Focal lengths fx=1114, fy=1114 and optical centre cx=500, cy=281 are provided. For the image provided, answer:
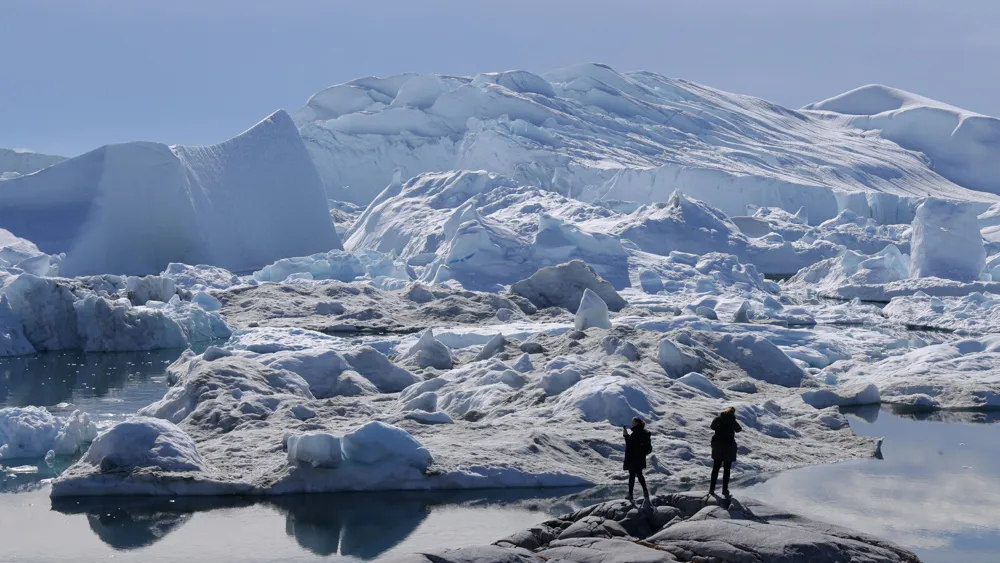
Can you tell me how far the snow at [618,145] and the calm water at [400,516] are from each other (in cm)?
3522

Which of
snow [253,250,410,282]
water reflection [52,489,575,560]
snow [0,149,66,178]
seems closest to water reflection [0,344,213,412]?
water reflection [52,489,575,560]

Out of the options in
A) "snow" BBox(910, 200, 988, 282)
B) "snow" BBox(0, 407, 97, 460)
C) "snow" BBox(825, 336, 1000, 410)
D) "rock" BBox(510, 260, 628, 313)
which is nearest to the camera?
"snow" BBox(0, 407, 97, 460)

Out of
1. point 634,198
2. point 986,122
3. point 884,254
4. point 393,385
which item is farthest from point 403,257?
point 986,122

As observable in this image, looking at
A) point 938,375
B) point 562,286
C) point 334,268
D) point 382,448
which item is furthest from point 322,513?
point 334,268

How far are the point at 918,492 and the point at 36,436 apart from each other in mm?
9694

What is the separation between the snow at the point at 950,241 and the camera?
34438 mm

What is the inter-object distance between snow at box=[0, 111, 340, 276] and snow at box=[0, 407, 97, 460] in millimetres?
19383

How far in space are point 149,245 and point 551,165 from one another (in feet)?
67.7

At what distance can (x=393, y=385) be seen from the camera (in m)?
16.3

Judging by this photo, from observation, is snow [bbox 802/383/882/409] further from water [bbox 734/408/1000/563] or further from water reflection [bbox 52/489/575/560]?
water reflection [bbox 52/489/575/560]

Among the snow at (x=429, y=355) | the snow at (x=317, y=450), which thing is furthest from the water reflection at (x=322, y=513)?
the snow at (x=429, y=355)

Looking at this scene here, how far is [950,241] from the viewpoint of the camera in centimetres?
3453

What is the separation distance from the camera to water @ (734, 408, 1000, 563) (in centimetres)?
952

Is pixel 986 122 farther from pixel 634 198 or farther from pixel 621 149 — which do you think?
pixel 634 198
